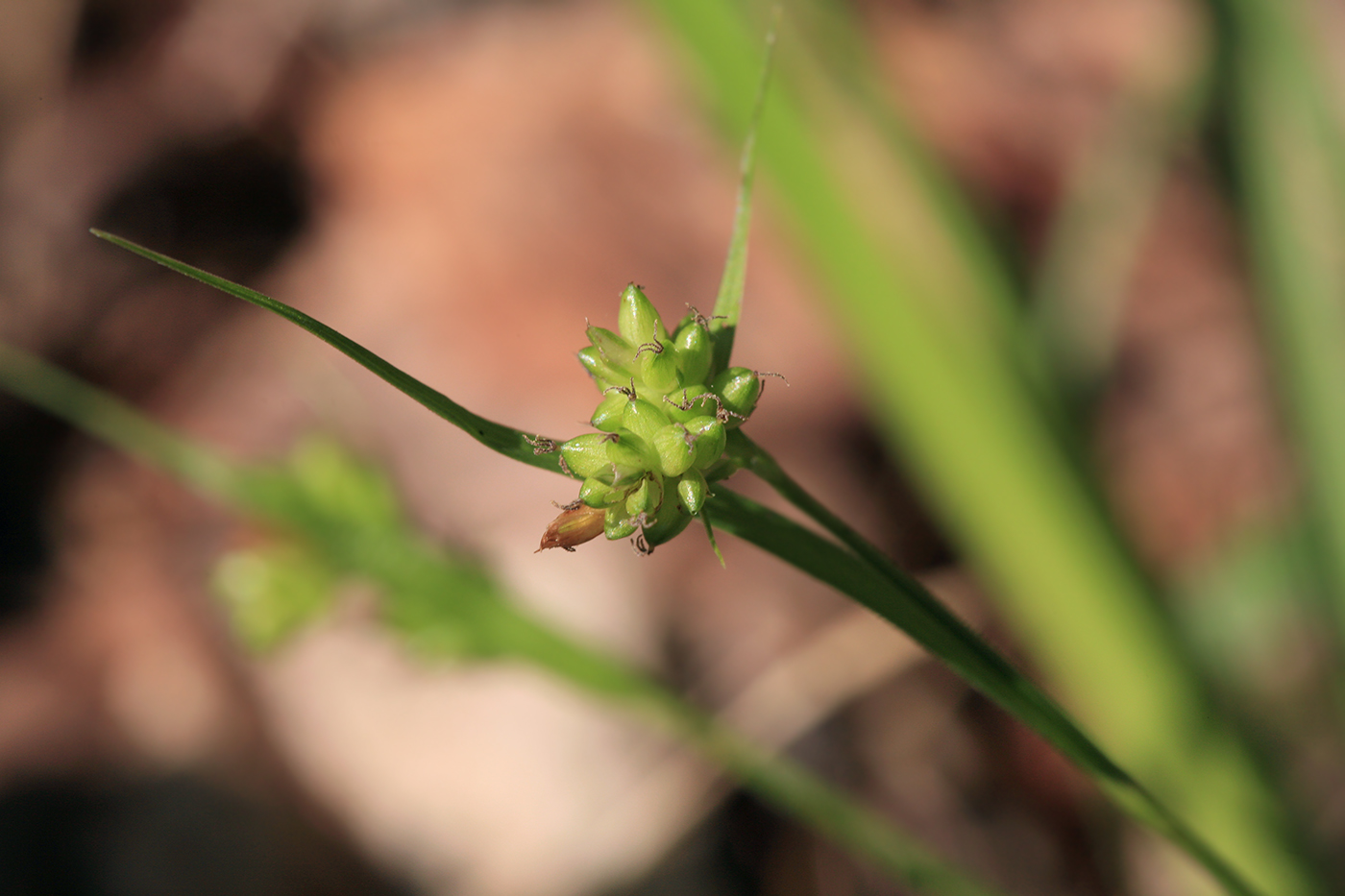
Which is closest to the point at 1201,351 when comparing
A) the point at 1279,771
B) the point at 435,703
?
the point at 1279,771

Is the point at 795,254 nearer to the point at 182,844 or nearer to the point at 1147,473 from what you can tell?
the point at 1147,473

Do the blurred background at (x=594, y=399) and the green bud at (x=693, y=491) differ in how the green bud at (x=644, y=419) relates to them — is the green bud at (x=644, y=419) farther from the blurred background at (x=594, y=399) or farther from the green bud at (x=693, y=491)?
the blurred background at (x=594, y=399)

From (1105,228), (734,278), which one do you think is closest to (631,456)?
(734,278)

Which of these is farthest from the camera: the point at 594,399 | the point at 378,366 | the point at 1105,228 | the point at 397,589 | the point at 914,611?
the point at 594,399

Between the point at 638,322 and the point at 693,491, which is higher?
the point at 638,322

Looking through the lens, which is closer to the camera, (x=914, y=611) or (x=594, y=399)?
(x=914, y=611)

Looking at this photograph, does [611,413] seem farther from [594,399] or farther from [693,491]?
[594,399]

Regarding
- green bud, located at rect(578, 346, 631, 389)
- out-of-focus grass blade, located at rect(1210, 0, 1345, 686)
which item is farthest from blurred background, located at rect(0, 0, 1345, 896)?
green bud, located at rect(578, 346, 631, 389)

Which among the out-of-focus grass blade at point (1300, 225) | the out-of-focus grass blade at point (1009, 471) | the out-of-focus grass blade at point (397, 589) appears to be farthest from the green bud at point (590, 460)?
the out-of-focus grass blade at point (1300, 225)
